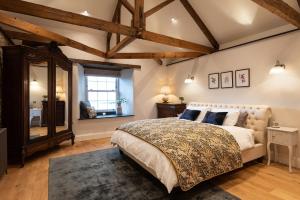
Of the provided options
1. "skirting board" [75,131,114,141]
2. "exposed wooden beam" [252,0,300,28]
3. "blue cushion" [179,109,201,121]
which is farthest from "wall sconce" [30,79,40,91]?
"exposed wooden beam" [252,0,300,28]

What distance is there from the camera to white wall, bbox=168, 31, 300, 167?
322 cm

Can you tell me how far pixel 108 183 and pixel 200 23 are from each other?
4.09 metres

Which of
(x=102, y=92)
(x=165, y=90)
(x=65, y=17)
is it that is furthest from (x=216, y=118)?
(x=102, y=92)

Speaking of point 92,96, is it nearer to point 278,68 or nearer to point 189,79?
point 189,79

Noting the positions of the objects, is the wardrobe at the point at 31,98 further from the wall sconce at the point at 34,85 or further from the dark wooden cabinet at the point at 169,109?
the dark wooden cabinet at the point at 169,109

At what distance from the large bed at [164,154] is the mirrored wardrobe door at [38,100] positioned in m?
1.49

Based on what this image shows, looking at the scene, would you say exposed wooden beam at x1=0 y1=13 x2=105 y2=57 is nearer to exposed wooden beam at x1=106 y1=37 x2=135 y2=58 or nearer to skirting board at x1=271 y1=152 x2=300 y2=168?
exposed wooden beam at x1=106 y1=37 x2=135 y2=58

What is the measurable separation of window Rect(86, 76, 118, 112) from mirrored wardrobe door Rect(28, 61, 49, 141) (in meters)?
2.08

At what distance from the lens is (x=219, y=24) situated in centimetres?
418

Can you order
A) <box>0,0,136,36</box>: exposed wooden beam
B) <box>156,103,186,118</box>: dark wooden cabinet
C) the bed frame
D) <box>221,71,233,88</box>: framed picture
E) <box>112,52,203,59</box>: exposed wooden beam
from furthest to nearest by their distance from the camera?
<box>156,103,186,118</box>: dark wooden cabinet → <box>112,52,203,59</box>: exposed wooden beam → <box>221,71,233,88</box>: framed picture → the bed frame → <box>0,0,136,36</box>: exposed wooden beam

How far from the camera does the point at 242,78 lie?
4039 millimetres

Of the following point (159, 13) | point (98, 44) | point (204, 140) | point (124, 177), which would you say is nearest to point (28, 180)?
point (124, 177)

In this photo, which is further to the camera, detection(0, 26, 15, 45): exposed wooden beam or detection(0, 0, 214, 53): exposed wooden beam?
detection(0, 26, 15, 45): exposed wooden beam

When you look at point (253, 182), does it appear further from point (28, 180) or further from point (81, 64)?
point (81, 64)
